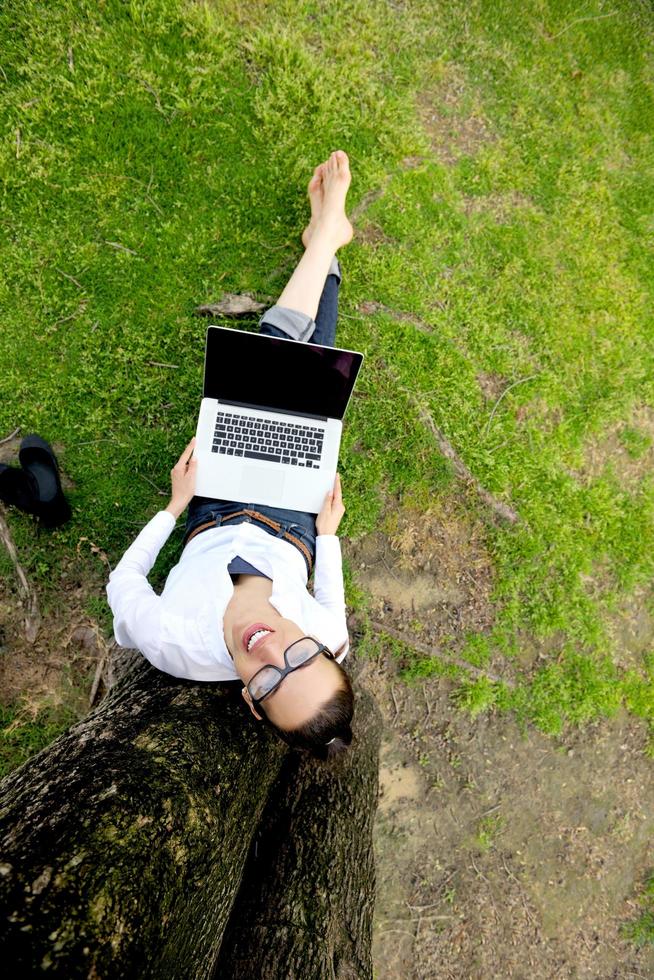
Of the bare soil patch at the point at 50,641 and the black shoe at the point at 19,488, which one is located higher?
the black shoe at the point at 19,488

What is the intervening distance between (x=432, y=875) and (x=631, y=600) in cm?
259

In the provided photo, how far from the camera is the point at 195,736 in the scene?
2.13 m

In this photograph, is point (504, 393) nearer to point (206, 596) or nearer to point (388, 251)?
point (388, 251)

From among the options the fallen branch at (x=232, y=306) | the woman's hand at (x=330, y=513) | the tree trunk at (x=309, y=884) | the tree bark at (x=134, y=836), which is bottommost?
the tree trunk at (x=309, y=884)

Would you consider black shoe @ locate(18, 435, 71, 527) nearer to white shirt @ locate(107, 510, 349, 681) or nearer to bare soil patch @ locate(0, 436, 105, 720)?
bare soil patch @ locate(0, 436, 105, 720)

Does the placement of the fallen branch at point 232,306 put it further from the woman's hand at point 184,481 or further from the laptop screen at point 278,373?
the woman's hand at point 184,481

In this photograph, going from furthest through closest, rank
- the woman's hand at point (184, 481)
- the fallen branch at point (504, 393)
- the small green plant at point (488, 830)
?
1. the fallen branch at point (504, 393)
2. the small green plant at point (488, 830)
3. the woman's hand at point (184, 481)

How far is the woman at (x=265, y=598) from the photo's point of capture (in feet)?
6.97

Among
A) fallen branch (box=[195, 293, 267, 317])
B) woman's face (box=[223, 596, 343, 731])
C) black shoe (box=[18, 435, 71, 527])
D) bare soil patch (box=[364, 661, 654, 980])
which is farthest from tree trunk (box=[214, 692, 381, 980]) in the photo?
fallen branch (box=[195, 293, 267, 317])

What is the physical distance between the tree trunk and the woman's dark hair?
0.29 meters

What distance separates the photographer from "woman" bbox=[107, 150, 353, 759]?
Answer: 2.12 m

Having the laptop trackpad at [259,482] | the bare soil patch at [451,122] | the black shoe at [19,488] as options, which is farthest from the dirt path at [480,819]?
the bare soil patch at [451,122]

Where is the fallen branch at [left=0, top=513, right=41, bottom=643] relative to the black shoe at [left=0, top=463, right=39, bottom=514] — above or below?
below

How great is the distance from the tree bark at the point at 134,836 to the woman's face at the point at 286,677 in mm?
307
